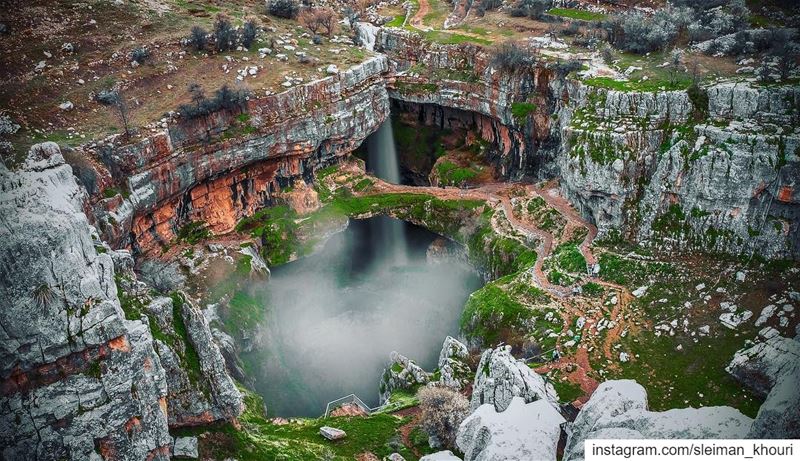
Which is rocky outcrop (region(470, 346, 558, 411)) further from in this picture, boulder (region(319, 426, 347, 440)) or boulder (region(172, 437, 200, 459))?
boulder (region(172, 437, 200, 459))

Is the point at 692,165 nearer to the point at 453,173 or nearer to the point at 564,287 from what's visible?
the point at 564,287

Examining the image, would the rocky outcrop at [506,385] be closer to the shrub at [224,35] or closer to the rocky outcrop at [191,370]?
the rocky outcrop at [191,370]

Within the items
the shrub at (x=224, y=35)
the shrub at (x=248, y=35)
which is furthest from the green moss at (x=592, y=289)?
the shrub at (x=224, y=35)

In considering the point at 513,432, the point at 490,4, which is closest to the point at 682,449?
the point at 513,432

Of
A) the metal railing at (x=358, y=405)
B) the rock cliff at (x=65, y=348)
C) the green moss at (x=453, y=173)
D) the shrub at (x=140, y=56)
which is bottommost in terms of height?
the metal railing at (x=358, y=405)

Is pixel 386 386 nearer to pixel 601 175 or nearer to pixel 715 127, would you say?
pixel 601 175

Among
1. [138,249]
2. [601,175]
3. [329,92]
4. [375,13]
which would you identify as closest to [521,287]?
[601,175]
